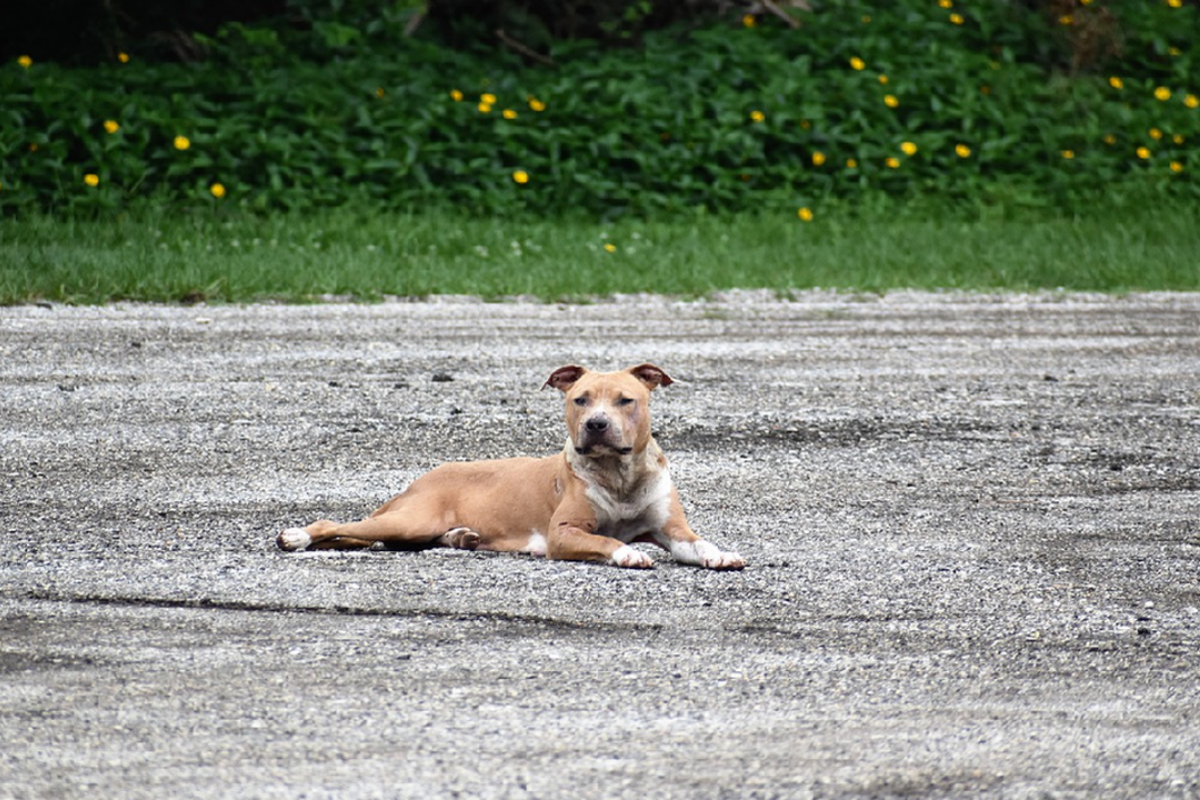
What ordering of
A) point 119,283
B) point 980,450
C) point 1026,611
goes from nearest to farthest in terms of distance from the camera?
point 1026,611 → point 980,450 → point 119,283

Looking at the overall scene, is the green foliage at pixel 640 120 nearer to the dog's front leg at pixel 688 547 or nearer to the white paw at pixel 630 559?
the dog's front leg at pixel 688 547

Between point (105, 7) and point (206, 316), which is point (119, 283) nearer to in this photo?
point (206, 316)

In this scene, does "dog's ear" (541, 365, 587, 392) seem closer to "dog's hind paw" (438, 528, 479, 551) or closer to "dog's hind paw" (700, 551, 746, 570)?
"dog's hind paw" (438, 528, 479, 551)

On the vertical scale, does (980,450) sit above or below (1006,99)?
below

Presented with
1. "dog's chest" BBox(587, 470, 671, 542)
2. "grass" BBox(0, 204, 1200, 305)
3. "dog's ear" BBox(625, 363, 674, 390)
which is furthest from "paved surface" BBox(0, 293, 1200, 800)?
"grass" BBox(0, 204, 1200, 305)

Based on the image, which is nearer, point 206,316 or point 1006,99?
point 206,316

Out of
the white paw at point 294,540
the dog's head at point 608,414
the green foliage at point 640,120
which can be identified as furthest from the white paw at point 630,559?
the green foliage at point 640,120

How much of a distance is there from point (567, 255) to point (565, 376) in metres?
7.58

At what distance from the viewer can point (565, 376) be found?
5.98m

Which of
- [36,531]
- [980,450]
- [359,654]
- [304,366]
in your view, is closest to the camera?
[359,654]

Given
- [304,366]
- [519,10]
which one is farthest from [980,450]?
[519,10]

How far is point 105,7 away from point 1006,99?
9839 millimetres

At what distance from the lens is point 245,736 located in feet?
12.3

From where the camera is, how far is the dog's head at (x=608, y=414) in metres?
5.41
